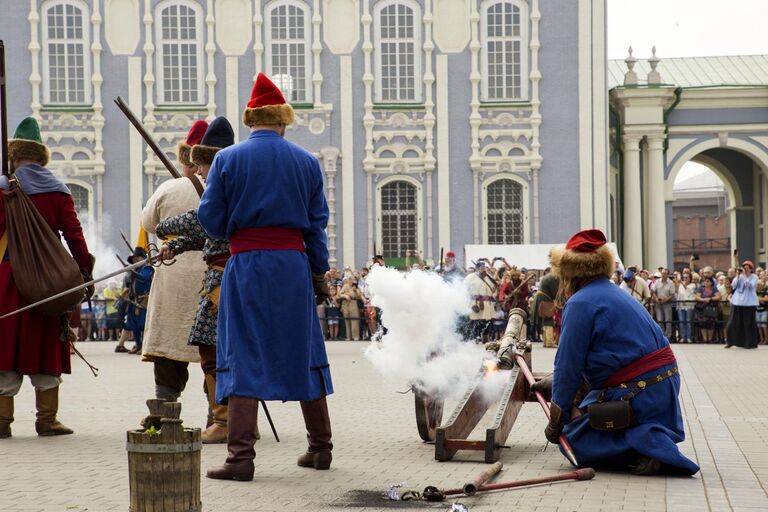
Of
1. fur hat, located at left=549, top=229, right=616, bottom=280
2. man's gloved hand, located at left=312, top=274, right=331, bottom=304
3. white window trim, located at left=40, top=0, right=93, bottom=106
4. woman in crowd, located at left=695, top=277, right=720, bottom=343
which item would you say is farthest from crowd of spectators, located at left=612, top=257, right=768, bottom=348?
man's gloved hand, located at left=312, top=274, right=331, bottom=304

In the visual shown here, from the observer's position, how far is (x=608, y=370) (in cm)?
764

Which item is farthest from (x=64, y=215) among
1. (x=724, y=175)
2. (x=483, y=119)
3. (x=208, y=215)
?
(x=724, y=175)

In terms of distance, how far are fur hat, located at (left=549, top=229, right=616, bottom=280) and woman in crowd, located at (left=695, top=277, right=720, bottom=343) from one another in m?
20.9

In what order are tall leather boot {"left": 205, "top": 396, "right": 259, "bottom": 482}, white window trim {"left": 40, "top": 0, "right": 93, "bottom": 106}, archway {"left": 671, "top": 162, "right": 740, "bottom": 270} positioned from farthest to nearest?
archway {"left": 671, "top": 162, "right": 740, "bottom": 270} < white window trim {"left": 40, "top": 0, "right": 93, "bottom": 106} < tall leather boot {"left": 205, "top": 396, "right": 259, "bottom": 482}

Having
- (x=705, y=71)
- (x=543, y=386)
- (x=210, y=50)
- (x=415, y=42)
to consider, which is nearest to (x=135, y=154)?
(x=210, y=50)

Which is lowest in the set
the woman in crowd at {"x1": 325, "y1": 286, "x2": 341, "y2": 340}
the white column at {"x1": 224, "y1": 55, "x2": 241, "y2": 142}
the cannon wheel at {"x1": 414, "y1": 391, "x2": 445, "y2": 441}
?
the woman in crowd at {"x1": 325, "y1": 286, "x2": 341, "y2": 340}

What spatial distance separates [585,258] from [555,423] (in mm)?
1006

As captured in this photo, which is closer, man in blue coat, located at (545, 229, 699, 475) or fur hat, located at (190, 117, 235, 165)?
man in blue coat, located at (545, 229, 699, 475)

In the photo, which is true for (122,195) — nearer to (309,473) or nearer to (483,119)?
(483,119)

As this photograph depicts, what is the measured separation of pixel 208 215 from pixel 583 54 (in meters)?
29.4

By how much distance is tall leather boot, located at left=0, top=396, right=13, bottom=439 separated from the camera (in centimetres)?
941

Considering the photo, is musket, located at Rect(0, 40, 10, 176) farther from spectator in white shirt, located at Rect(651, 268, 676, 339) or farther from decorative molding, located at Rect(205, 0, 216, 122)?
decorative molding, located at Rect(205, 0, 216, 122)

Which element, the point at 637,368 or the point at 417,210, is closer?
the point at 637,368

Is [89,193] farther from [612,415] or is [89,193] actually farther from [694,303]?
[612,415]
